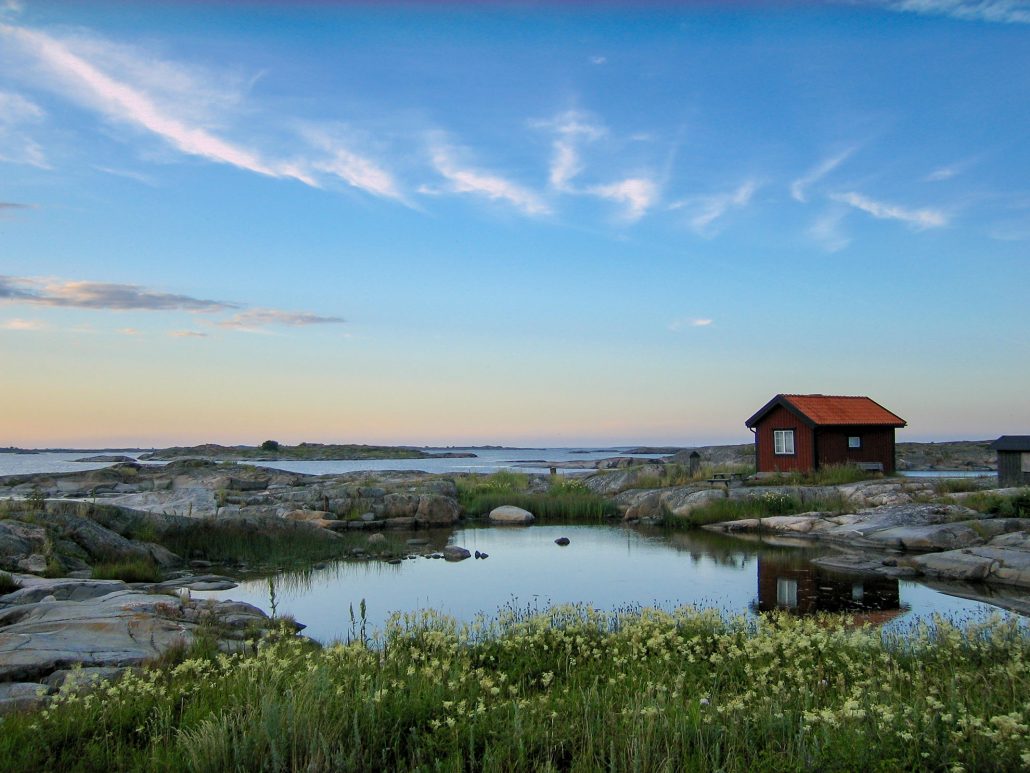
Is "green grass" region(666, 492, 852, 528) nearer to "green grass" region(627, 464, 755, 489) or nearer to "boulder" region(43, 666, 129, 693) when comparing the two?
"green grass" region(627, 464, 755, 489)

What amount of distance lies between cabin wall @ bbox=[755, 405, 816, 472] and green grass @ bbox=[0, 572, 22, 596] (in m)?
31.3

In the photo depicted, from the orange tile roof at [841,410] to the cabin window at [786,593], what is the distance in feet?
65.2

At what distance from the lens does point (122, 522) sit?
19.4m

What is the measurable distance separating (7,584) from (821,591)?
15.0 m

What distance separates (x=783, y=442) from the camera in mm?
36938

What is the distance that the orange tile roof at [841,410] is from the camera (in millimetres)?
35625

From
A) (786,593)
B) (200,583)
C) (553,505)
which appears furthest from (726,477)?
(200,583)

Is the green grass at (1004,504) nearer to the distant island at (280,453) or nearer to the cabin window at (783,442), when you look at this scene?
the cabin window at (783,442)

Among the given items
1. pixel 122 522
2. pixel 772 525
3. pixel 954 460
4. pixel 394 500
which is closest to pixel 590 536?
pixel 772 525

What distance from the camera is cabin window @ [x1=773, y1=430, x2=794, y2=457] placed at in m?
36.5

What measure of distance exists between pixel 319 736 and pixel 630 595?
1141 centimetres

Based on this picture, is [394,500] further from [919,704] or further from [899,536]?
[919,704]

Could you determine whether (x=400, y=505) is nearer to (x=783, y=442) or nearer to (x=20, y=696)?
(x=783, y=442)

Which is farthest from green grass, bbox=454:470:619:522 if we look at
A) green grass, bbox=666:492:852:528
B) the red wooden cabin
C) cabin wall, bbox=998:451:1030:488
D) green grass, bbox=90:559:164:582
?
green grass, bbox=90:559:164:582
